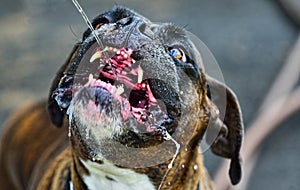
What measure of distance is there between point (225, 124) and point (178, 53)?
2.11 ft

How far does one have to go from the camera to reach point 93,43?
2.52m

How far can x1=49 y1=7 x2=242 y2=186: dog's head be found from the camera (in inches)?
96.4

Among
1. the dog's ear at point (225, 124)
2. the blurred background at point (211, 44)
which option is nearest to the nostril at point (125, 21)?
the dog's ear at point (225, 124)

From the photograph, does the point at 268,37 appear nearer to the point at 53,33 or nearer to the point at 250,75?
the point at 250,75

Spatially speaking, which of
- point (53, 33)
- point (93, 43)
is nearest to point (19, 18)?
point (53, 33)

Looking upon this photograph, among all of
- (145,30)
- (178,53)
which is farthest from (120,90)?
(178,53)

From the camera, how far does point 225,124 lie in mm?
3273

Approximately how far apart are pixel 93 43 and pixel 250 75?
3.33m

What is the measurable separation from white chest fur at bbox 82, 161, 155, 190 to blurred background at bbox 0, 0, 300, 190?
2.14 meters

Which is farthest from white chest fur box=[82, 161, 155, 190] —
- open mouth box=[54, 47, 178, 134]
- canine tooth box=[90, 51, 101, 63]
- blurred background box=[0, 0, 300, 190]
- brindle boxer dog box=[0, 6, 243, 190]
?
blurred background box=[0, 0, 300, 190]

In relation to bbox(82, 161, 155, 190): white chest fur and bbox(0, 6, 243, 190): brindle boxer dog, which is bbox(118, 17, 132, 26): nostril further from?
bbox(82, 161, 155, 190): white chest fur

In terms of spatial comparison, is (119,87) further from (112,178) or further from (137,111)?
(112,178)

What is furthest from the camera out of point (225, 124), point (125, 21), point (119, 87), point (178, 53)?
point (225, 124)

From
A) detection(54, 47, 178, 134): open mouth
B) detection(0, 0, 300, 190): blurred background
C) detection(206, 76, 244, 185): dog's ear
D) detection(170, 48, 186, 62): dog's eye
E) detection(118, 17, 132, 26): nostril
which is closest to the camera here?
detection(54, 47, 178, 134): open mouth
